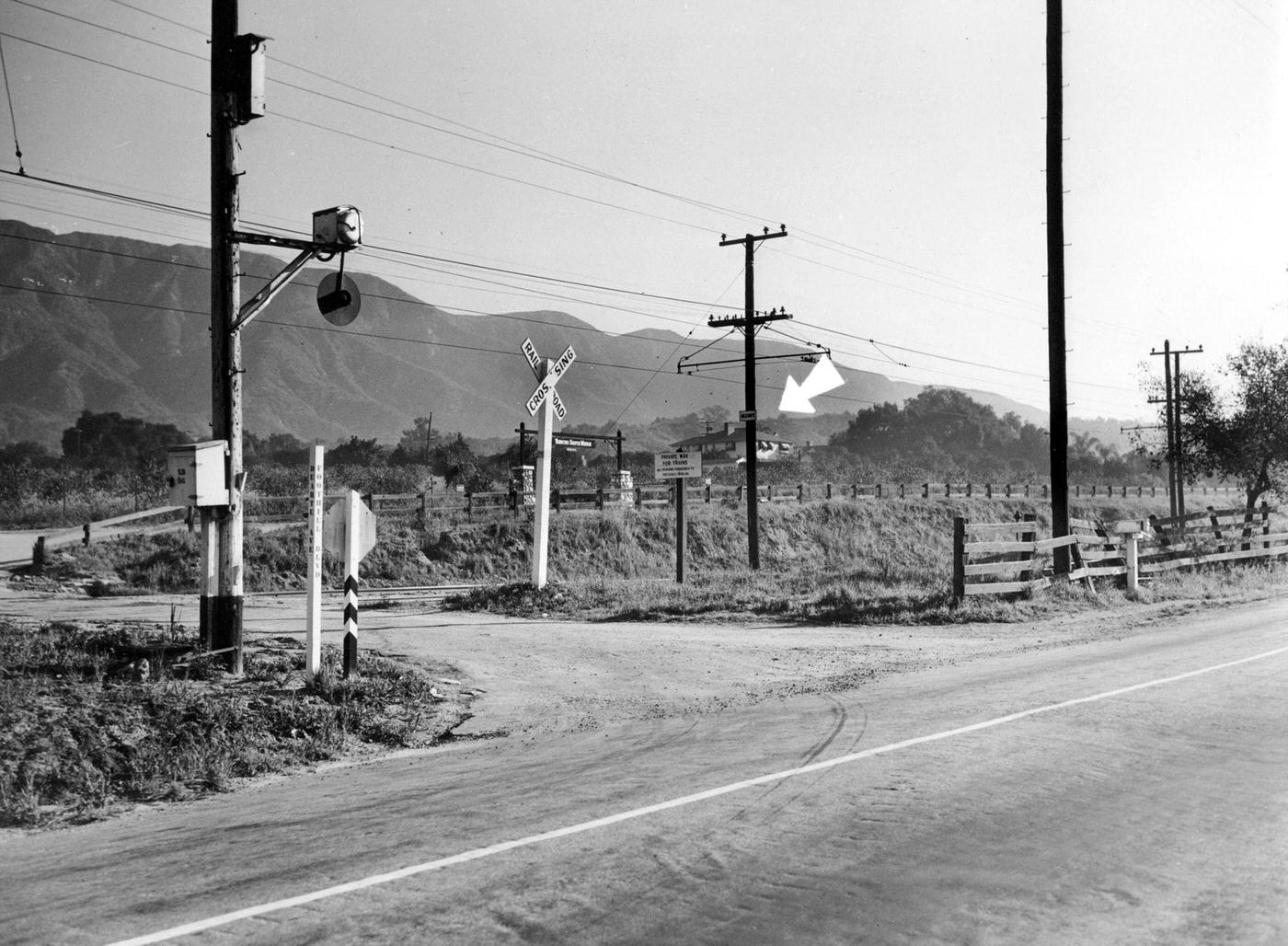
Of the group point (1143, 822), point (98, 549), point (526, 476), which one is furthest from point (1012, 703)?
point (526, 476)

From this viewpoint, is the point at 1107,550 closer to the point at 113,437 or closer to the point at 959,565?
the point at 959,565

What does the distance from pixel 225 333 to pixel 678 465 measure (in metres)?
16.0

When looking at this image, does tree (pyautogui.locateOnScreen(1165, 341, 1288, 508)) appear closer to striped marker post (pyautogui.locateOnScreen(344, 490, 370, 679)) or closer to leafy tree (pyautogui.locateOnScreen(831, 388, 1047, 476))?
striped marker post (pyautogui.locateOnScreen(344, 490, 370, 679))

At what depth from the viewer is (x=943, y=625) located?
18016 millimetres

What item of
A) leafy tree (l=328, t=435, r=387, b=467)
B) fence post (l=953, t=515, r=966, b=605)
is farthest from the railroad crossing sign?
leafy tree (l=328, t=435, r=387, b=467)

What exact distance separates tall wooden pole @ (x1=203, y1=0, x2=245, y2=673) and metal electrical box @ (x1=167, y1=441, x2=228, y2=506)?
251 mm

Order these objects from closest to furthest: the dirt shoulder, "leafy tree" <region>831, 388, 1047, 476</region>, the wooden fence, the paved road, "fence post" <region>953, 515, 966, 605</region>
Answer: the paved road
the dirt shoulder
"fence post" <region>953, 515, 966, 605</region>
the wooden fence
"leafy tree" <region>831, 388, 1047, 476</region>

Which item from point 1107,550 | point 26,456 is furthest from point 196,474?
point 26,456

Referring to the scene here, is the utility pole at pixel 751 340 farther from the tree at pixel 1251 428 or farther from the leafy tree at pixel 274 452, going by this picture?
the leafy tree at pixel 274 452

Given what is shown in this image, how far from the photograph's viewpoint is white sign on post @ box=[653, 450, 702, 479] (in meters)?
25.8

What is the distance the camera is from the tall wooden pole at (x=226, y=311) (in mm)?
10836

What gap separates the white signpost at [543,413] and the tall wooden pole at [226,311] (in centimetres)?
924

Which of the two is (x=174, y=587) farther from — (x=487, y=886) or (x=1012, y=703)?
(x=487, y=886)

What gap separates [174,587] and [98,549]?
2.88m
